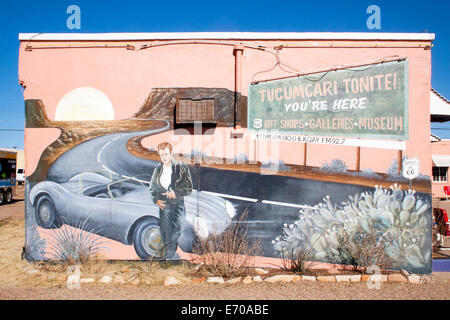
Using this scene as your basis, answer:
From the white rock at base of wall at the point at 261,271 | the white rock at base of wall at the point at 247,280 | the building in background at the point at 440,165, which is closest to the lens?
the white rock at base of wall at the point at 247,280

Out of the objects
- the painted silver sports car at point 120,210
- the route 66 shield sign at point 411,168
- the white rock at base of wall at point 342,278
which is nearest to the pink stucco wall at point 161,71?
the painted silver sports car at point 120,210

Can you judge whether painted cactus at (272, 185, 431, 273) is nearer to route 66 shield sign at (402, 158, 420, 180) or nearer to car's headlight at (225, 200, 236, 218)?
route 66 shield sign at (402, 158, 420, 180)

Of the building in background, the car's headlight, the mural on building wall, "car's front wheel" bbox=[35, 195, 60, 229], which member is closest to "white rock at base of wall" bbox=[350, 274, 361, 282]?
the mural on building wall

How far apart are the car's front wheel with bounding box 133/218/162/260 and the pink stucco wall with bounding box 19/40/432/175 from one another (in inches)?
67.7

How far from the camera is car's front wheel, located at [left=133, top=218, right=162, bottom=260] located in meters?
7.25

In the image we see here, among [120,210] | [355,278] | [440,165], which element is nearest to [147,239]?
[120,210]

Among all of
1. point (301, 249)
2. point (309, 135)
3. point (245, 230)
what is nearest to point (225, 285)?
point (245, 230)

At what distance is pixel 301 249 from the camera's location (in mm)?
7117

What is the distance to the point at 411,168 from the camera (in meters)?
7.24

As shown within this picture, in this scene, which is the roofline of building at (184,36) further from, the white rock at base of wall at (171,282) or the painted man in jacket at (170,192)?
the white rock at base of wall at (171,282)

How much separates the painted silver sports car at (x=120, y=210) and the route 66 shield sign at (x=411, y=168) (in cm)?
367

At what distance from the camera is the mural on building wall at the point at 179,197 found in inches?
285

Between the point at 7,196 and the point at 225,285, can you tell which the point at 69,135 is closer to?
the point at 225,285

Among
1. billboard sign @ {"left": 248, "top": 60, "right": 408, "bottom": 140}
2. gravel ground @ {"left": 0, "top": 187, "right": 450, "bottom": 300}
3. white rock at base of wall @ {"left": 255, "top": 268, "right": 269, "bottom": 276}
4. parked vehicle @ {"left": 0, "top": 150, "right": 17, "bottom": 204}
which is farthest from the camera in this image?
parked vehicle @ {"left": 0, "top": 150, "right": 17, "bottom": 204}
